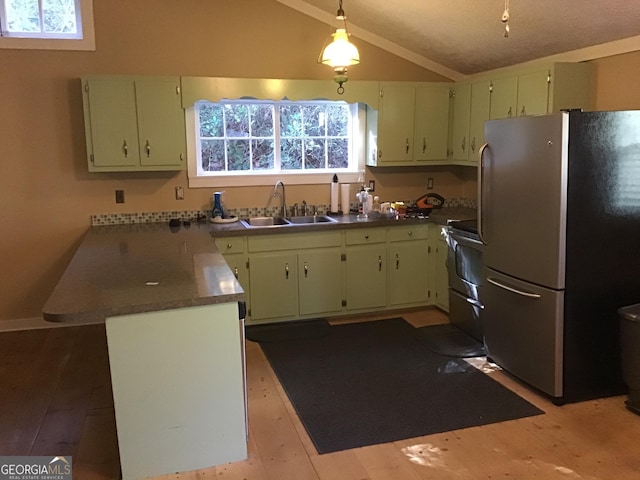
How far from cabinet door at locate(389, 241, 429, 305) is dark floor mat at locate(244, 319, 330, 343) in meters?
0.68

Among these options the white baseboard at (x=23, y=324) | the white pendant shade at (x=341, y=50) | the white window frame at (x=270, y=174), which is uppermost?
the white pendant shade at (x=341, y=50)

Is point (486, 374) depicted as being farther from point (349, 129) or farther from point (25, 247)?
point (25, 247)

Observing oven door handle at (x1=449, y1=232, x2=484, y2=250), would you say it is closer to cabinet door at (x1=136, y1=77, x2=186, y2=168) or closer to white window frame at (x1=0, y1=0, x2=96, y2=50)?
cabinet door at (x1=136, y1=77, x2=186, y2=168)

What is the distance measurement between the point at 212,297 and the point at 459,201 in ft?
11.5

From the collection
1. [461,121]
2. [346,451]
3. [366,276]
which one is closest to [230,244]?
[366,276]

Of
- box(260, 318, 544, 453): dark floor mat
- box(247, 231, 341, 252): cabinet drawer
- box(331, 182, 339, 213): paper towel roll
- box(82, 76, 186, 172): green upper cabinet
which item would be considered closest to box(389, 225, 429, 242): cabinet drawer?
box(247, 231, 341, 252): cabinet drawer

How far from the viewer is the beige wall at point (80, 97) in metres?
4.31

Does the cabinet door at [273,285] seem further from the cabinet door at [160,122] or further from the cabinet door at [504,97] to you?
the cabinet door at [504,97]

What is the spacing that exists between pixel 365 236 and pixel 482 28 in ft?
5.85

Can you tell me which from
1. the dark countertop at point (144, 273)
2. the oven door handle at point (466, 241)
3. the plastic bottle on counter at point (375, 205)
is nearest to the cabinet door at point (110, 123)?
the dark countertop at point (144, 273)

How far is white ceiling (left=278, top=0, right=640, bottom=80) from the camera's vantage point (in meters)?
3.37

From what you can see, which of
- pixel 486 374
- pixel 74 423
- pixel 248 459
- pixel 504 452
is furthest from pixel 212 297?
pixel 486 374

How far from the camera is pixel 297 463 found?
264 centimetres

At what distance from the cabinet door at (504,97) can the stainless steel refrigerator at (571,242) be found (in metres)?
0.84
